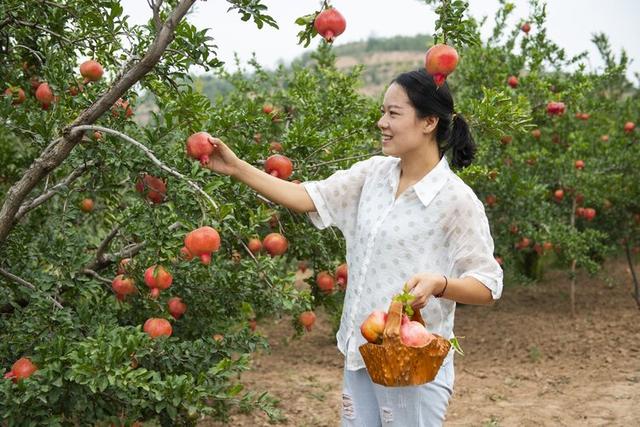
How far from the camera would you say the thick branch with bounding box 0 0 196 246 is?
2.04 m

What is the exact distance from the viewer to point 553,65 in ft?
22.7

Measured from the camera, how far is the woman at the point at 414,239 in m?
2.09

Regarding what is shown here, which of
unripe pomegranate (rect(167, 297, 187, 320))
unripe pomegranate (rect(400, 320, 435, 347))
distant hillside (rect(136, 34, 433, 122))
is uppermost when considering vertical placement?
distant hillside (rect(136, 34, 433, 122))

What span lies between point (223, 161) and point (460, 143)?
784 mm

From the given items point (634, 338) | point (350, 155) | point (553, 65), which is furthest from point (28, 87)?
point (634, 338)

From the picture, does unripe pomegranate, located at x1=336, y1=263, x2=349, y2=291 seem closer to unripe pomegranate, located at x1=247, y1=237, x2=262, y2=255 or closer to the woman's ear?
unripe pomegranate, located at x1=247, y1=237, x2=262, y2=255

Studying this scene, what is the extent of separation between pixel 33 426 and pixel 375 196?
149cm

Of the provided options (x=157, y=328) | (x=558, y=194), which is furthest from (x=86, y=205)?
(x=558, y=194)

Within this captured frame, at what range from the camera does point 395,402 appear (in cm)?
211

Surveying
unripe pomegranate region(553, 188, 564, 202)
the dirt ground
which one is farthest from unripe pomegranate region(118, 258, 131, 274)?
unripe pomegranate region(553, 188, 564, 202)

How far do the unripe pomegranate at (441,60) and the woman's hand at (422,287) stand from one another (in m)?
0.62

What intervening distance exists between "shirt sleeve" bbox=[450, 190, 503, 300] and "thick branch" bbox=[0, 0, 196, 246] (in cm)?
98

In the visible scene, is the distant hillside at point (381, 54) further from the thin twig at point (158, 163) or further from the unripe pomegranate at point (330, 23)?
the thin twig at point (158, 163)

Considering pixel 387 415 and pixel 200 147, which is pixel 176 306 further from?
pixel 387 415
